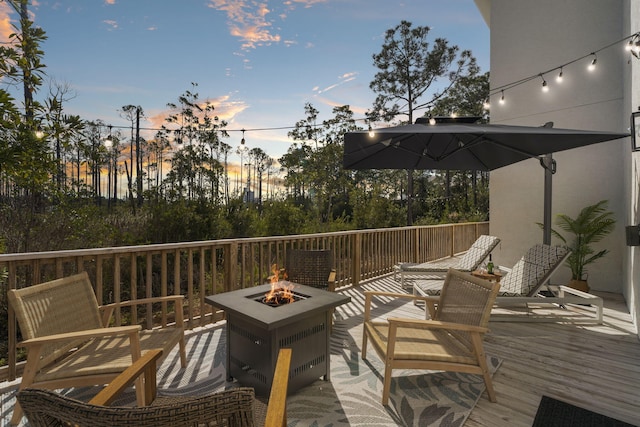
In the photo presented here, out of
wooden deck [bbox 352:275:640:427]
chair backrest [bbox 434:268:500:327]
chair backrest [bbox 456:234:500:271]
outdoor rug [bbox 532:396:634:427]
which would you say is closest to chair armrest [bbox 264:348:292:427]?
wooden deck [bbox 352:275:640:427]

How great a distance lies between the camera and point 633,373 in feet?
8.82

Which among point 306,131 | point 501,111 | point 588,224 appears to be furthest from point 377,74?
point 588,224

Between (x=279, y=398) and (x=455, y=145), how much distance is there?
4.48 m

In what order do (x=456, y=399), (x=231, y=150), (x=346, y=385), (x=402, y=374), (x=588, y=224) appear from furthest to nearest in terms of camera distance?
(x=231, y=150), (x=588, y=224), (x=402, y=374), (x=346, y=385), (x=456, y=399)

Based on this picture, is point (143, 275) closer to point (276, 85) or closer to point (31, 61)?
point (31, 61)

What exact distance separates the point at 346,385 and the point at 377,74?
1532 centimetres

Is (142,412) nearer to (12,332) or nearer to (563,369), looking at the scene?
(12,332)

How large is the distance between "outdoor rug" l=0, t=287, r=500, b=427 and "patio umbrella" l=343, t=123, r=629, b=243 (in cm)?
226

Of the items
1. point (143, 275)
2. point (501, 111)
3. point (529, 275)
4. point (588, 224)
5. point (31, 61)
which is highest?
point (501, 111)

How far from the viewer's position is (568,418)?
2088 millimetres

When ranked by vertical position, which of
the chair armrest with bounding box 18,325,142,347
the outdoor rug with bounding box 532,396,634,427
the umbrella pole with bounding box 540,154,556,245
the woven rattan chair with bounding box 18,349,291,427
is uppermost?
the umbrella pole with bounding box 540,154,556,245

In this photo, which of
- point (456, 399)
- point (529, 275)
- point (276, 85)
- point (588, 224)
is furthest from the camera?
point (276, 85)

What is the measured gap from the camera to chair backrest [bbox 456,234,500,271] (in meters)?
4.96

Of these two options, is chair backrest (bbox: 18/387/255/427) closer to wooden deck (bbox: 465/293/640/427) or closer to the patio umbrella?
wooden deck (bbox: 465/293/640/427)
